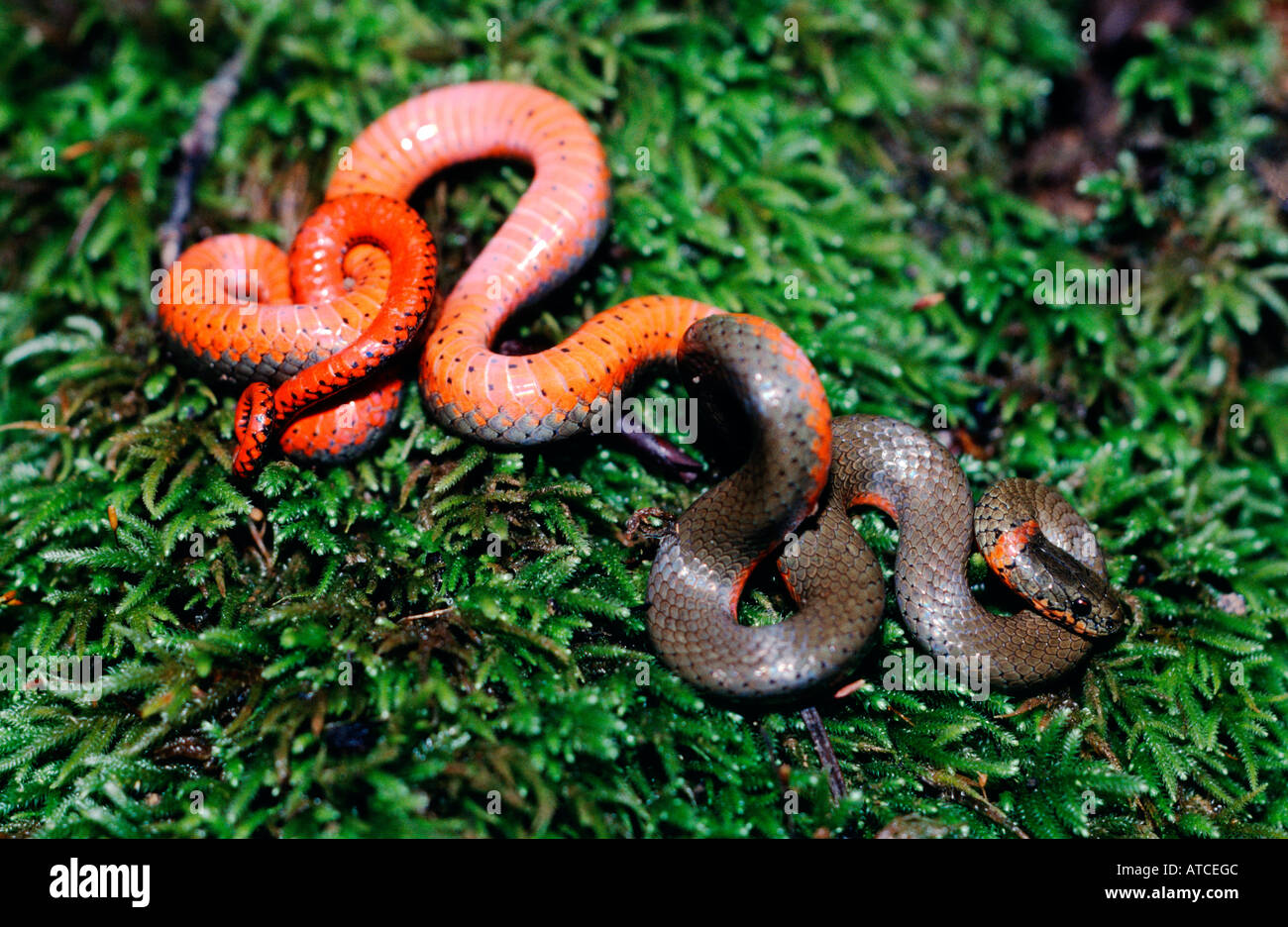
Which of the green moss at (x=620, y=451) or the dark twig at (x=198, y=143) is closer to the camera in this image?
the green moss at (x=620, y=451)

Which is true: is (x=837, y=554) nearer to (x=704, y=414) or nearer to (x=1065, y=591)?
(x=704, y=414)

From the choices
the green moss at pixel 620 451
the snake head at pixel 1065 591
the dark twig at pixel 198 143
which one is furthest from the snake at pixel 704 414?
the dark twig at pixel 198 143

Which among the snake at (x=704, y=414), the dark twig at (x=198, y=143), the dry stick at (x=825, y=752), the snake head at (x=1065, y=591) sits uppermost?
the dark twig at (x=198, y=143)

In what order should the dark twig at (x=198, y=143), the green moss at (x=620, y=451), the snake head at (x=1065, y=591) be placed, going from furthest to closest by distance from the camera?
the dark twig at (x=198, y=143)
the snake head at (x=1065, y=591)
the green moss at (x=620, y=451)

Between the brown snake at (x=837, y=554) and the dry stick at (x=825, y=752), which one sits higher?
the brown snake at (x=837, y=554)

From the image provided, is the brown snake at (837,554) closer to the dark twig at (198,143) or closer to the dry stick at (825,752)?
the dry stick at (825,752)

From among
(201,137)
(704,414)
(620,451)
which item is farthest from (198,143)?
(704,414)
